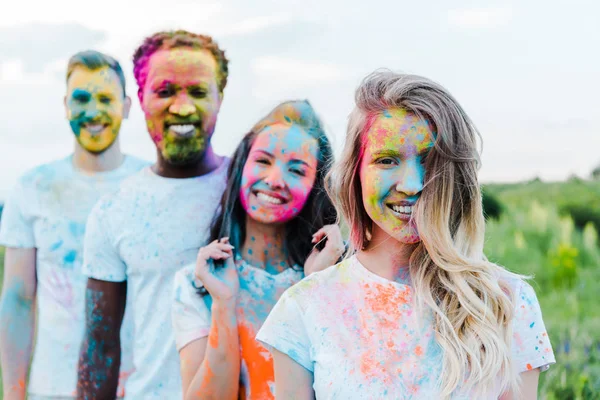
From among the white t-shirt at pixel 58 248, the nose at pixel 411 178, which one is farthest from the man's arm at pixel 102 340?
the nose at pixel 411 178

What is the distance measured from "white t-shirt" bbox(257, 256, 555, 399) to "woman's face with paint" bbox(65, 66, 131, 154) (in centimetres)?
196

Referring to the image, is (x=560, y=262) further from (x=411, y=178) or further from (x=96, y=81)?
(x=411, y=178)

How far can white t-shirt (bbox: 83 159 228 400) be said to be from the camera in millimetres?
3402

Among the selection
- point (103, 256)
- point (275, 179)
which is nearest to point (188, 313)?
point (275, 179)

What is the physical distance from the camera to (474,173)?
2.32 m

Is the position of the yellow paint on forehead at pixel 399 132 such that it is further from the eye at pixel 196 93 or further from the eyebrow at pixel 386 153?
the eye at pixel 196 93

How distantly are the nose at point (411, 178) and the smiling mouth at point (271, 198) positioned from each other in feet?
2.69

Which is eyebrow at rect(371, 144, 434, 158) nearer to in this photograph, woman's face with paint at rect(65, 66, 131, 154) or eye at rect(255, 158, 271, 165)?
eye at rect(255, 158, 271, 165)

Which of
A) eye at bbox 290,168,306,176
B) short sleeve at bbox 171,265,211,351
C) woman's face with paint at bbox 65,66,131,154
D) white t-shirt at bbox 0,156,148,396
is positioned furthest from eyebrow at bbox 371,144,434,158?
woman's face with paint at bbox 65,66,131,154

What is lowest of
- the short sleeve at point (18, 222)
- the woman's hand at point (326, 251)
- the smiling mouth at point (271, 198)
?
the short sleeve at point (18, 222)

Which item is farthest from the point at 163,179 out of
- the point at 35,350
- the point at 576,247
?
the point at 576,247

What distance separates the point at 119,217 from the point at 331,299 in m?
1.53

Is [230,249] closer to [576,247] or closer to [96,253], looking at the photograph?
[96,253]

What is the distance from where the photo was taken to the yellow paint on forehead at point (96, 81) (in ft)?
13.1
